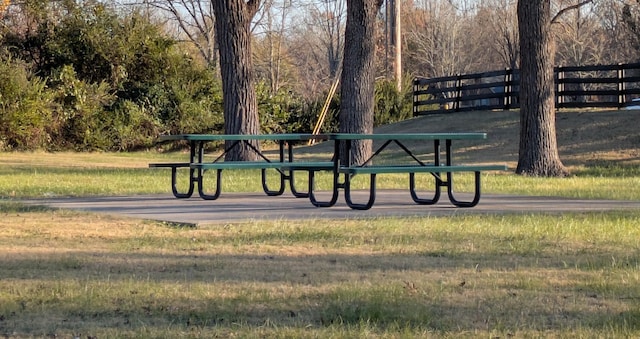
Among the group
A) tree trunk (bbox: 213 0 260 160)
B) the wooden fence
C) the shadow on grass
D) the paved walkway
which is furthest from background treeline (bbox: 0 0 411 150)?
the shadow on grass

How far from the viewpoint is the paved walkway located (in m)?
10.7

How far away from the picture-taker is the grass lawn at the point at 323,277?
5.24 metres

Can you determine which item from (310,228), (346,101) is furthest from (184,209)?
(346,101)

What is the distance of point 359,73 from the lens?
68.7ft

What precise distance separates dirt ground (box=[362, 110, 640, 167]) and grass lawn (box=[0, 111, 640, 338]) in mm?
15709

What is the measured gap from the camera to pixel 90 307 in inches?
222

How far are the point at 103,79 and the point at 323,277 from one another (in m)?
30.1

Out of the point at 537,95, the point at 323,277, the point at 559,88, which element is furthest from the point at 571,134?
the point at 323,277

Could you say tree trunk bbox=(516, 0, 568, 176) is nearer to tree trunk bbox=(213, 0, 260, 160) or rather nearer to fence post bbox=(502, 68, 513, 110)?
tree trunk bbox=(213, 0, 260, 160)

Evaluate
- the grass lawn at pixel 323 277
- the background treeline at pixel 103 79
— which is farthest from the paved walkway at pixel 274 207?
the background treeline at pixel 103 79

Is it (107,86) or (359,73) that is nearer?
(359,73)

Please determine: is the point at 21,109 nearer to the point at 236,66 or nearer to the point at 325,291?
the point at 236,66

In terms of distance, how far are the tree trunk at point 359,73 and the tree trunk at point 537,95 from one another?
10.3 ft

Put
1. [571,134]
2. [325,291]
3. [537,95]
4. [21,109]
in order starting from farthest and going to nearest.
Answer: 1. [21,109]
2. [571,134]
3. [537,95]
4. [325,291]
